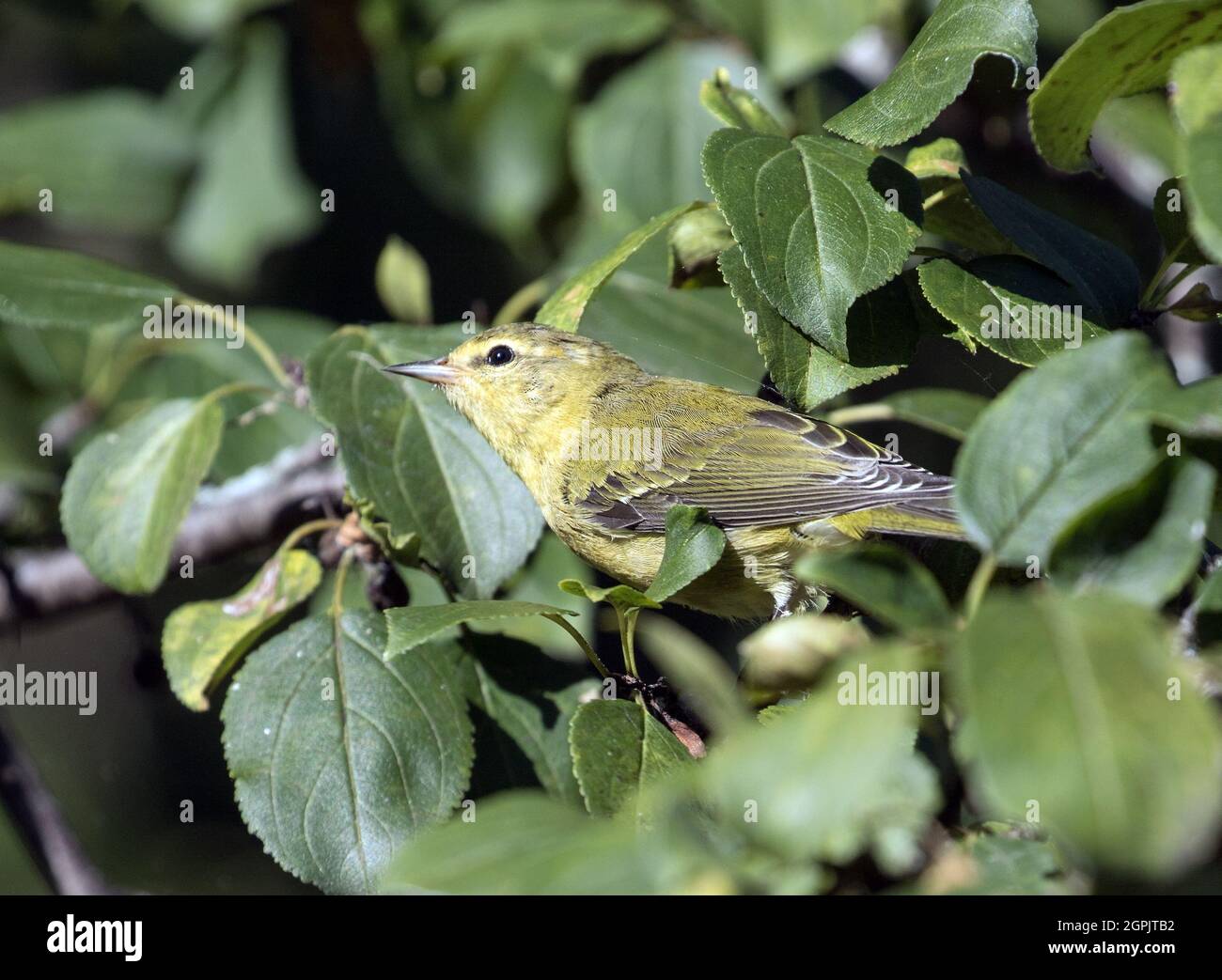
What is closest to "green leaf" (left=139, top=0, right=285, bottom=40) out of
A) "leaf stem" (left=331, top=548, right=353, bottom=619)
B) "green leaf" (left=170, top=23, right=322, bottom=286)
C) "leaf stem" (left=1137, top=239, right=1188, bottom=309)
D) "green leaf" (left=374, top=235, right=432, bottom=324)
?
"green leaf" (left=170, top=23, right=322, bottom=286)

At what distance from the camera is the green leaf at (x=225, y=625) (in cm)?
234

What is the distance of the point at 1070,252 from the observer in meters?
2.00

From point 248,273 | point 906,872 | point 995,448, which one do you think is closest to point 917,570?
point 995,448

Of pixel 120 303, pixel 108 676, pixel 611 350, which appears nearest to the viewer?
pixel 120 303

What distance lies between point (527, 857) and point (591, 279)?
132 centimetres

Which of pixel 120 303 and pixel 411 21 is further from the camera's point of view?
pixel 411 21

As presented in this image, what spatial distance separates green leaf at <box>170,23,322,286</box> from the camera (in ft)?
15.1

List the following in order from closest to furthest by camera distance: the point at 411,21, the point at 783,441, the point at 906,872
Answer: the point at 906,872, the point at 783,441, the point at 411,21

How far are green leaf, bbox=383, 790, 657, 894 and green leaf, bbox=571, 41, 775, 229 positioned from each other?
8.77 feet

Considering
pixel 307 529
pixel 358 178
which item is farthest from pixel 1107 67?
pixel 358 178

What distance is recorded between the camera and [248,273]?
504 cm

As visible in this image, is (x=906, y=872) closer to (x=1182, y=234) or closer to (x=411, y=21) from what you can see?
(x=1182, y=234)

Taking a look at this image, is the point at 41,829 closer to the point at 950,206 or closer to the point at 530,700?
the point at 530,700

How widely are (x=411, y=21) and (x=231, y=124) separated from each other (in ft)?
2.74
